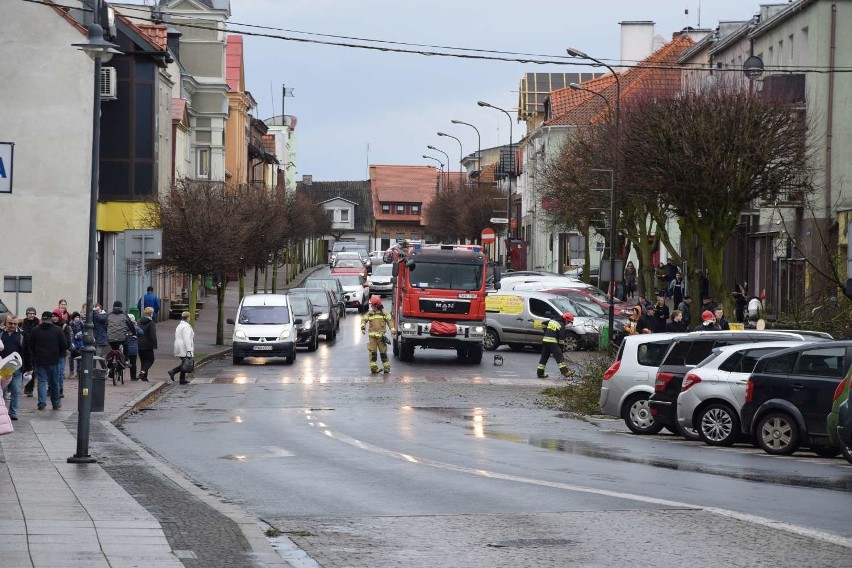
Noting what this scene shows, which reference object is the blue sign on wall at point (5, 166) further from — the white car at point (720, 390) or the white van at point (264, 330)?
Answer: the white van at point (264, 330)

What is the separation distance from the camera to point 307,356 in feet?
139

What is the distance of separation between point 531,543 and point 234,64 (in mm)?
78690

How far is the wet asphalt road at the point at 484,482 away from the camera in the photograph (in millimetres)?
10977

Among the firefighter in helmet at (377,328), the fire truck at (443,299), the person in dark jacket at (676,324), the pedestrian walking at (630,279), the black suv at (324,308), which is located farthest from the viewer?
the pedestrian walking at (630,279)

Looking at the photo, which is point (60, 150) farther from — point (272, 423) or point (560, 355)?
point (272, 423)

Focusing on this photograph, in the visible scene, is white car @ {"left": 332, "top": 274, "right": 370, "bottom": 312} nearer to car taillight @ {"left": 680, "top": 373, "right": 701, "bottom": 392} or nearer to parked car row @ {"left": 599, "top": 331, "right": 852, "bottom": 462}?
parked car row @ {"left": 599, "top": 331, "right": 852, "bottom": 462}

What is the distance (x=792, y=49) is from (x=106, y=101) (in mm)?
23798

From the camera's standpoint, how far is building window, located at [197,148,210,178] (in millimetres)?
71500

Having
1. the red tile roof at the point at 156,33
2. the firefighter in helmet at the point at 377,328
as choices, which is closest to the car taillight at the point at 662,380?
the firefighter in helmet at the point at 377,328

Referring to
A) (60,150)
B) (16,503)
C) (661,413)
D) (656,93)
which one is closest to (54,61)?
(60,150)

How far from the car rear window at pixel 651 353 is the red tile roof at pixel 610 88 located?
36532 millimetres

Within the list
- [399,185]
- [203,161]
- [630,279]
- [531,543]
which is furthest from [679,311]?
[399,185]

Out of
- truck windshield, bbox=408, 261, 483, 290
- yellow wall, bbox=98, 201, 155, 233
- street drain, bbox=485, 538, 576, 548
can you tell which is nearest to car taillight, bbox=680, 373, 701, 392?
street drain, bbox=485, 538, 576, 548

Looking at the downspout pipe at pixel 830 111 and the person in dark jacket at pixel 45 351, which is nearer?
the person in dark jacket at pixel 45 351
